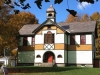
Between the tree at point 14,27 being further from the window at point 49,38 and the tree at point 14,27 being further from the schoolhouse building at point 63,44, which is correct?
the window at point 49,38

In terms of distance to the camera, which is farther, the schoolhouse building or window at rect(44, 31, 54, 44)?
window at rect(44, 31, 54, 44)

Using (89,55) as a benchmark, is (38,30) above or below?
above

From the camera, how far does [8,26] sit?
3094 cm

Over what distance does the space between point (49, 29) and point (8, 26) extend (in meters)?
11.0

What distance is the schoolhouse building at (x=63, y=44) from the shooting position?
128ft

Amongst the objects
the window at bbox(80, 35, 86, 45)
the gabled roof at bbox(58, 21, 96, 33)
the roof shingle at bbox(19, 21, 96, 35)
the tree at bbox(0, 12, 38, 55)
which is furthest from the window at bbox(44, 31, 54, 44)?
the tree at bbox(0, 12, 38, 55)

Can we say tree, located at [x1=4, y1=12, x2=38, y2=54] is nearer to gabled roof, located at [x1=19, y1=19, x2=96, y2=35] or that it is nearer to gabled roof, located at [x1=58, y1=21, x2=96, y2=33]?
gabled roof, located at [x1=19, y1=19, x2=96, y2=35]

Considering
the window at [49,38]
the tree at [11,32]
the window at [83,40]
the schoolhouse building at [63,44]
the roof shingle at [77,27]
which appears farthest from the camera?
the roof shingle at [77,27]

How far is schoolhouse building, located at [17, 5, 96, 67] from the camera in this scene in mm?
39125

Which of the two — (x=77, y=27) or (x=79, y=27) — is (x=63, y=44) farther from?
(x=79, y=27)

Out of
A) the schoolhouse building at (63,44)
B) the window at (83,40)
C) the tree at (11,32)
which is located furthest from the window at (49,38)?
the tree at (11,32)

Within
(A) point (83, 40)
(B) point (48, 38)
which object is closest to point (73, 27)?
(A) point (83, 40)

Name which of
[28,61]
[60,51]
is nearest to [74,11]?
[60,51]

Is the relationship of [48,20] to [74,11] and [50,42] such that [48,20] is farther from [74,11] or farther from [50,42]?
[74,11]
